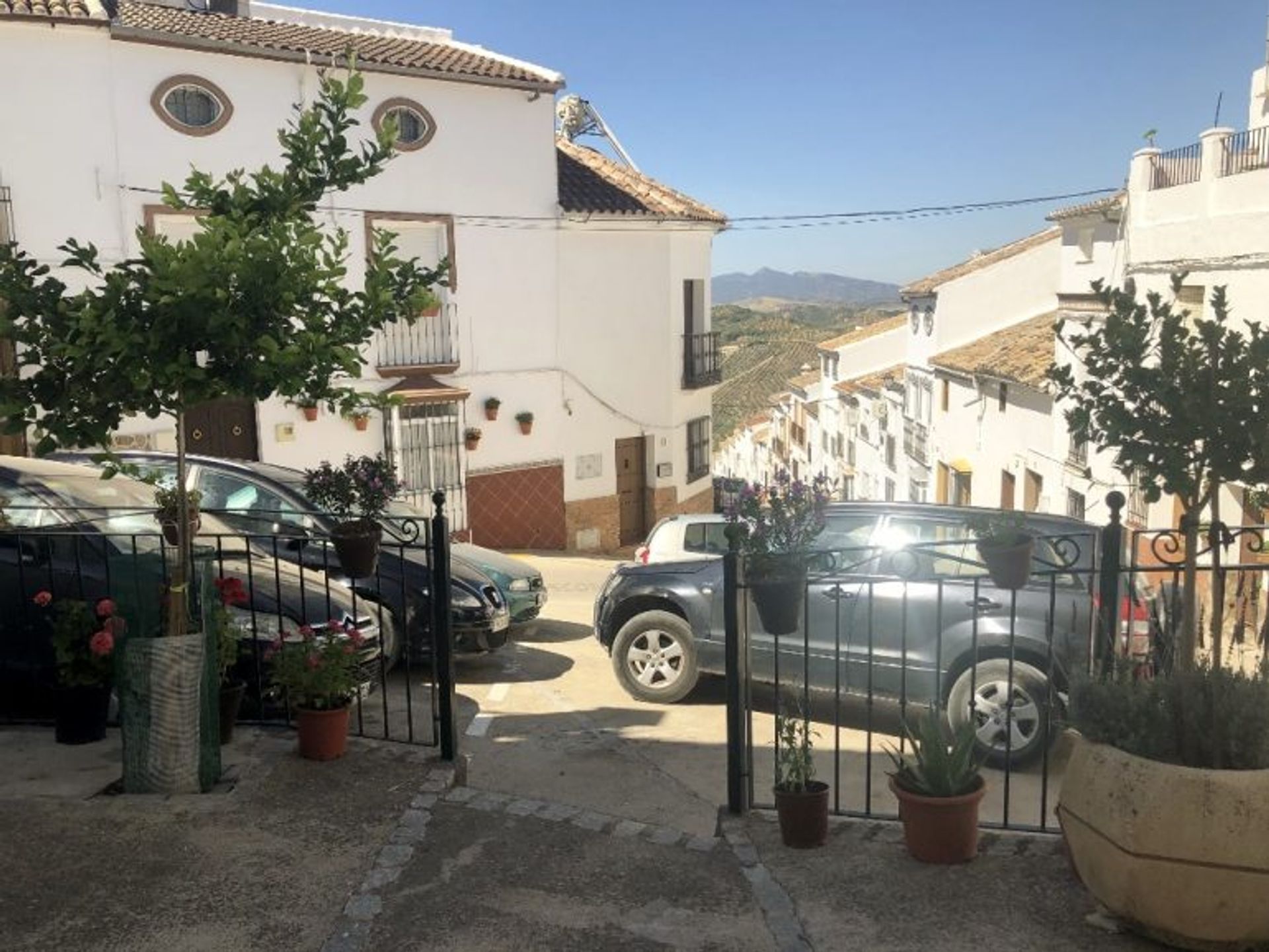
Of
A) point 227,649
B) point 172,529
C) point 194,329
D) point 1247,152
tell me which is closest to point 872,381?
point 1247,152

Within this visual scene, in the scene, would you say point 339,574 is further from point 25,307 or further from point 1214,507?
point 1214,507

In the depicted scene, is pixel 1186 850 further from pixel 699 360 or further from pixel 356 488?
pixel 699 360

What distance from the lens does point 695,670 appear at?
27.2 feet

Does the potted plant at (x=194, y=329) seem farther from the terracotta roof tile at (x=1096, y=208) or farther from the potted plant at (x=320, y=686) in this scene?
the terracotta roof tile at (x=1096, y=208)

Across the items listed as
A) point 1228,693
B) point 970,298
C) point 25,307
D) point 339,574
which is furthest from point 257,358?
point 970,298

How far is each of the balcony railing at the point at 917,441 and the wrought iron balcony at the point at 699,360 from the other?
8.87 meters

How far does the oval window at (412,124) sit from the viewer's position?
17.0 meters

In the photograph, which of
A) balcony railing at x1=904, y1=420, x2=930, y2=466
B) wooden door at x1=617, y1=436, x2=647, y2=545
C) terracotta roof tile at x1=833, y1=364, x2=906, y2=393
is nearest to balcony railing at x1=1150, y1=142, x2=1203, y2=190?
wooden door at x1=617, y1=436, x2=647, y2=545

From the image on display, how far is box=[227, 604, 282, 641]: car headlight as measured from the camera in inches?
261

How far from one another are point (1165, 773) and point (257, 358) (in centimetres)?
362

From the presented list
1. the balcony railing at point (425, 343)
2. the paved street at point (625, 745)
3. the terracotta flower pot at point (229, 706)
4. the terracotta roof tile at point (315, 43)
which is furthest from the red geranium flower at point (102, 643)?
the balcony railing at point (425, 343)

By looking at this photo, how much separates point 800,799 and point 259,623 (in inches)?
153

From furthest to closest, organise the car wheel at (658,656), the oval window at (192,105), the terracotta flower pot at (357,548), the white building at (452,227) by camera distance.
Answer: the oval window at (192,105)
the white building at (452,227)
the car wheel at (658,656)
the terracotta flower pot at (357,548)

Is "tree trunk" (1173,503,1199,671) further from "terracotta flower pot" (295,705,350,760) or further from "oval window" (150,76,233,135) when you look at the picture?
"oval window" (150,76,233,135)
